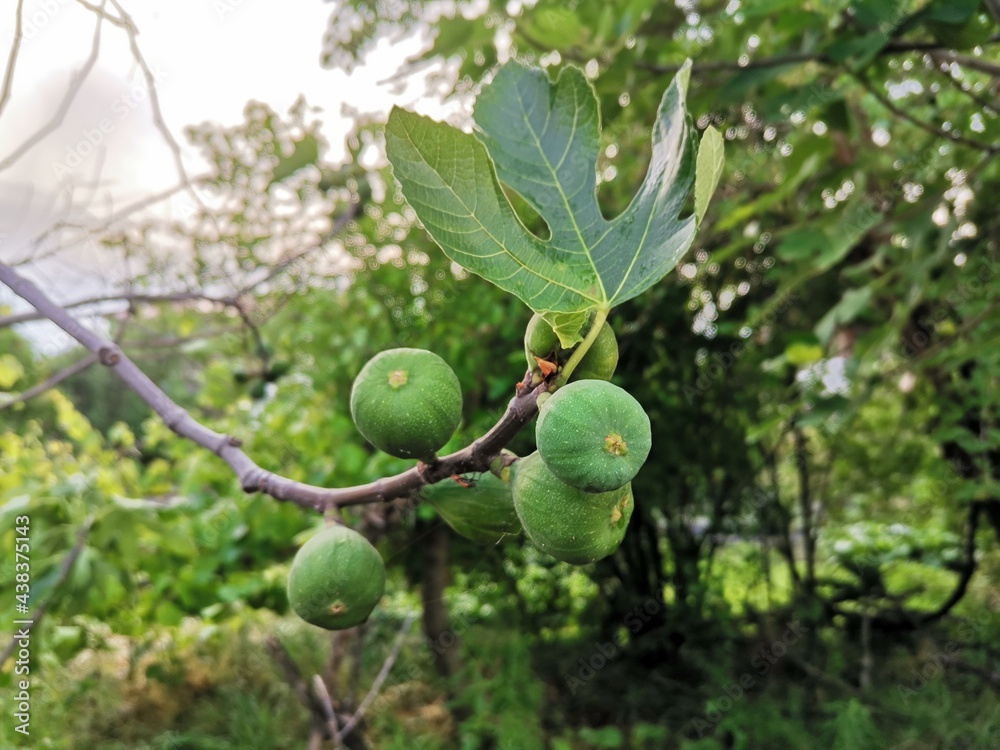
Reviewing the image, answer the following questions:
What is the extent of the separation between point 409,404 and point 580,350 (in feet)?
0.57

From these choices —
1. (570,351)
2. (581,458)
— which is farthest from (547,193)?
(581,458)

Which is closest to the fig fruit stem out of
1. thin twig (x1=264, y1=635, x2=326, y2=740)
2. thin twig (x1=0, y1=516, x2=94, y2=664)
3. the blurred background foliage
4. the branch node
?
the branch node

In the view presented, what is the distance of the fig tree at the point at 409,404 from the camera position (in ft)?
2.05

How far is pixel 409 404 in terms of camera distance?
63 centimetres

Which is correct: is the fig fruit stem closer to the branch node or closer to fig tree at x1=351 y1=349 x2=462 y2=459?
fig tree at x1=351 y1=349 x2=462 y2=459

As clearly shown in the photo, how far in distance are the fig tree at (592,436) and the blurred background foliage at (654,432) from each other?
1114mm

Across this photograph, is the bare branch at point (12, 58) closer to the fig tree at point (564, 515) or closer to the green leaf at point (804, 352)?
the fig tree at point (564, 515)

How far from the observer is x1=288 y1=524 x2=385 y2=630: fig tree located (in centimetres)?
68

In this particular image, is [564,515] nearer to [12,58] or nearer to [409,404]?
[409,404]

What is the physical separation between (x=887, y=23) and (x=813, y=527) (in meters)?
2.89

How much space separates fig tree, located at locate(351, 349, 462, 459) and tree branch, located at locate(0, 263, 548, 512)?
0.03 m

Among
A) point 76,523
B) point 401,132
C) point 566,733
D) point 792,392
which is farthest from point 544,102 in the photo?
point 792,392

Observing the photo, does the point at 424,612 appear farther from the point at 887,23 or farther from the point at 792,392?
the point at 887,23

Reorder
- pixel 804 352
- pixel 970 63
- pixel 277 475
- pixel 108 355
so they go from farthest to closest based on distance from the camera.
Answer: pixel 804 352, pixel 970 63, pixel 108 355, pixel 277 475
